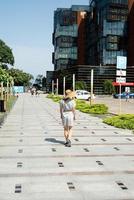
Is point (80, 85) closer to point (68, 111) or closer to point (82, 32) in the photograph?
point (82, 32)

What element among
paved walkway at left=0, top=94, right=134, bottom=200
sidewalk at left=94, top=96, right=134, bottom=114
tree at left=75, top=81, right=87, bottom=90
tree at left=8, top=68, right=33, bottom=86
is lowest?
sidewalk at left=94, top=96, right=134, bottom=114

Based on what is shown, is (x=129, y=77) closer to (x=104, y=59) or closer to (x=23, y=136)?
(x=104, y=59)

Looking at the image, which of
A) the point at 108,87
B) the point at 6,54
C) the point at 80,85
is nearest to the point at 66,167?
the point at 80,85

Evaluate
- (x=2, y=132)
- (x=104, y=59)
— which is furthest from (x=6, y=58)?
(x=2, y=132)

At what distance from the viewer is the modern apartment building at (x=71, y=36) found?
5753 inches

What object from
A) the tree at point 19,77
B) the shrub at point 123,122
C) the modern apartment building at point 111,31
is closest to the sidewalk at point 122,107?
the shrub at point 123,122

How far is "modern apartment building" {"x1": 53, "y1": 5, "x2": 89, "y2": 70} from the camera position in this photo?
479 feet

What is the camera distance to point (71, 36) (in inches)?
5822

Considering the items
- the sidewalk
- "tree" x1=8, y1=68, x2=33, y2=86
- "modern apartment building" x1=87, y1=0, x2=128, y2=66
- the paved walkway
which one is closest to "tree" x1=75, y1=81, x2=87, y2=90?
"modern apartment building" x1=87, y1=0, x2=128, y2=66

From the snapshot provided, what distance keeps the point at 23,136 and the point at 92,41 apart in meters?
116

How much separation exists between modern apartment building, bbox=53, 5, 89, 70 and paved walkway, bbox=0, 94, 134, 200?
130404 millimetres

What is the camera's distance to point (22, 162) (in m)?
11.3

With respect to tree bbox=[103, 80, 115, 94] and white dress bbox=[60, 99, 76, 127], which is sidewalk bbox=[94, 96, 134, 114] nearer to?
white dress bbox=[60, 99, 76, 127]

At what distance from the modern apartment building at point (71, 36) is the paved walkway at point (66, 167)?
130m
